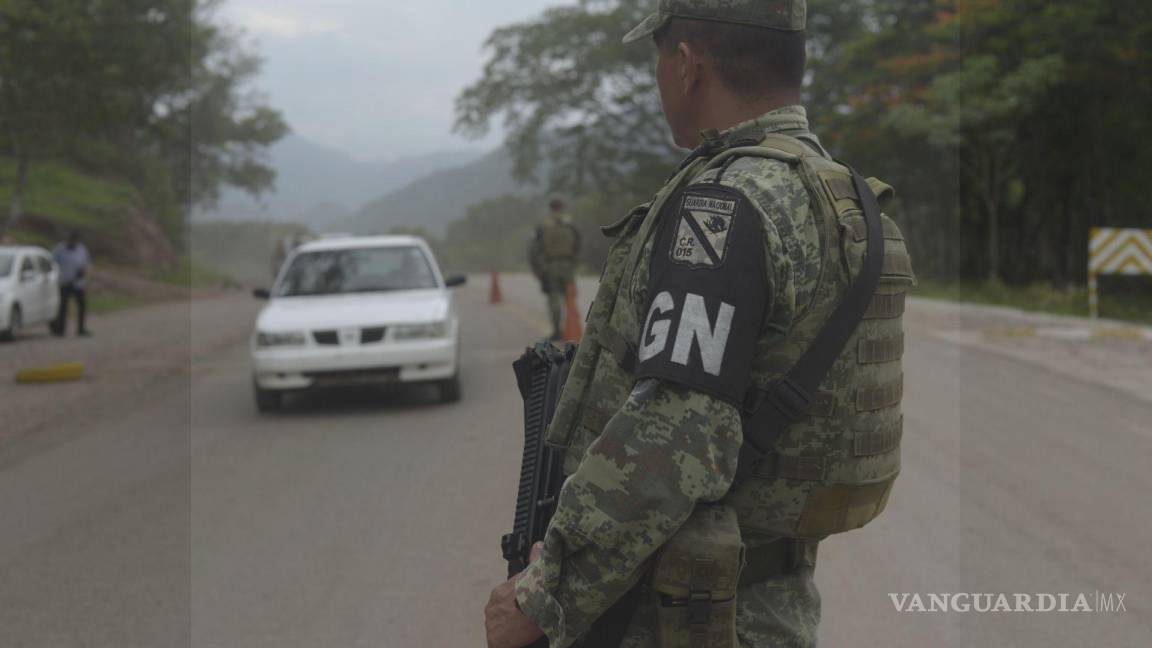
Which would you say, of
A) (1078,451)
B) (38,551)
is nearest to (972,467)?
(1078,451)

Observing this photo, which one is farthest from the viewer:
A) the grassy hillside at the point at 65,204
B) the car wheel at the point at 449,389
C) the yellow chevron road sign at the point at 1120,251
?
the grassy hillside at the point at 65,204

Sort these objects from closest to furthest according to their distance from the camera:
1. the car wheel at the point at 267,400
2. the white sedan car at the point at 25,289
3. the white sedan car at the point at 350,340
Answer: the white sedan car at the point at 350,340, the car wheel at the point at 267,400, the white sedan car at the point at 25,289

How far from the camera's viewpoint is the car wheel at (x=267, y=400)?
30.8 feet

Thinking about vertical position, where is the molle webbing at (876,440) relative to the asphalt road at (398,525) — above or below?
above

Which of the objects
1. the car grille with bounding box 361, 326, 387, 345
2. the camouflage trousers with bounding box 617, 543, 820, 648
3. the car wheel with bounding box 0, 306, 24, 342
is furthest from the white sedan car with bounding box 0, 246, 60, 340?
the camouflage trousers with bounding box 617, 543, 820, 648

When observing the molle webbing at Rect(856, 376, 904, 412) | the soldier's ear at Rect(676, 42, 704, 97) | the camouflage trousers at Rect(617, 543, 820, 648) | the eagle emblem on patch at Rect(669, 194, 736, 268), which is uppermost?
the soldier's ear at Rect(676, 42, 704, 97)

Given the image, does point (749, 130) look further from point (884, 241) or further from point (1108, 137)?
point (1108, 137)

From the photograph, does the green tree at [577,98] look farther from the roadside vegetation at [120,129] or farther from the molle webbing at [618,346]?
the molle webbing at [618,346]

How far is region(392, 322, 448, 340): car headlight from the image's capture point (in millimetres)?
9344

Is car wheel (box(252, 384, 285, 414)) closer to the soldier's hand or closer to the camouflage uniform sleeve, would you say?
the soldier's hand

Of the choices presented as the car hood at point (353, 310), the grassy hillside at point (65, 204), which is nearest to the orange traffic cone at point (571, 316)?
the car hood at point (353, 310)

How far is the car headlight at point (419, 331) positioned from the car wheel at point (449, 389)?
0.44 meters

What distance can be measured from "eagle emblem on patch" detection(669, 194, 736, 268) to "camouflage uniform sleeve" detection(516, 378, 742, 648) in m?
0.19


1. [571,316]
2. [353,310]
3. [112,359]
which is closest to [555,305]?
[571,316]
